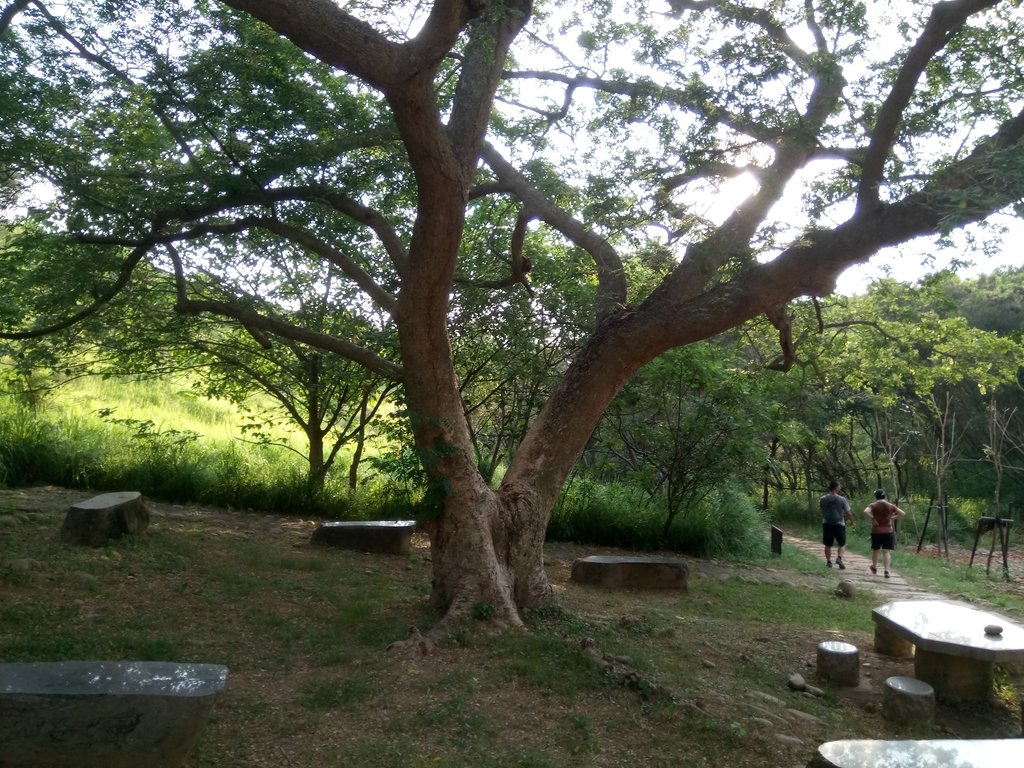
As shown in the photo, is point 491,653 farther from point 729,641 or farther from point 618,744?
point 729,641

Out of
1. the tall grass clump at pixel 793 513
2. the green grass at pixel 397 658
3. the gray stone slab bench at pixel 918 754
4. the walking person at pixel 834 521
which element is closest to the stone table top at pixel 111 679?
the green grass at pixel 397 658

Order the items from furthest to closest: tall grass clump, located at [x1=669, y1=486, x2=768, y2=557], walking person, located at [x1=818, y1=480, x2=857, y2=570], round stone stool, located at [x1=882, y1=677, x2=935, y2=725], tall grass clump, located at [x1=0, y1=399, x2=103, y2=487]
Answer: walking person, located at [x1=818, y1=480, x2=857, y2=570] → tall grass clump, located at [x1=669, y1=486, x2=768, y2=557] → tall grass clump, located at [x1=0, y1=399, x2=103, y2=487] → round stone stool, located at [x1=882, y1=677, x2=935, y2=725]

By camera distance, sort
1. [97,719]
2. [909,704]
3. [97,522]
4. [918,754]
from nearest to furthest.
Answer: [97,719], [918,754], [909,704], [97,522]

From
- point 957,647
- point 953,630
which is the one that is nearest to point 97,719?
point 957,647

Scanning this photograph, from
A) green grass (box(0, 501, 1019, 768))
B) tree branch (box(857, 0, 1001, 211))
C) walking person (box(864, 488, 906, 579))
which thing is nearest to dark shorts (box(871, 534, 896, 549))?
walking person (box(864, 488, 906, 579))

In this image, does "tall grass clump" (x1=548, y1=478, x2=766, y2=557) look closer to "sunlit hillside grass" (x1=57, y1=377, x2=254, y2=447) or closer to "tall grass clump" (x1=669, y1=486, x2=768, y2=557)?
"tall grass clump" (x1=669, y1=486, x2=768, y2=557)

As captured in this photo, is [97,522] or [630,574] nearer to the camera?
[97,522]

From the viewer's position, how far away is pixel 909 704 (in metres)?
5.79

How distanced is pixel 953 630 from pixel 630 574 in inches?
159

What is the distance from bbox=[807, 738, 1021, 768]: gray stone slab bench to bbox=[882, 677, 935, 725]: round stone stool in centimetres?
144

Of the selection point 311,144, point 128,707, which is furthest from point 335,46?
point 128,707

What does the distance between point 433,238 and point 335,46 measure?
1.50 metres

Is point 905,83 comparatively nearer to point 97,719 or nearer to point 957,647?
point 957,647

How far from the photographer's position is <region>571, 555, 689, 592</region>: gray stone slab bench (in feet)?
33.0
